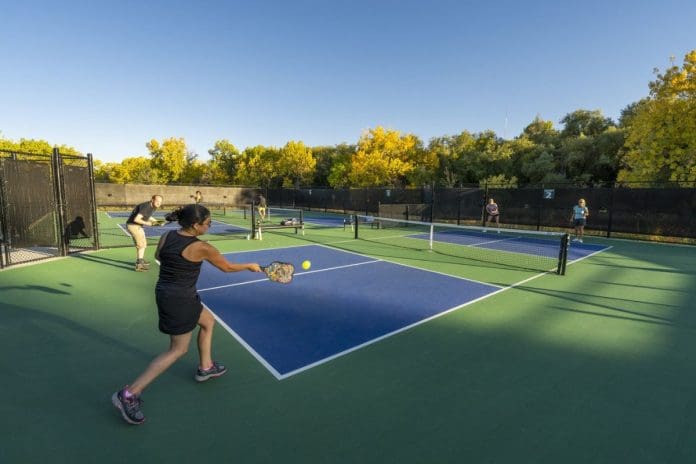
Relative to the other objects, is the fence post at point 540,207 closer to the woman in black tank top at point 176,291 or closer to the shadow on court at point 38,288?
the woman in black tank top at point 176,291

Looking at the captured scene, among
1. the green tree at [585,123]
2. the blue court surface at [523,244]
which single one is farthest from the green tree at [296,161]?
the blue court surface at [523,244]

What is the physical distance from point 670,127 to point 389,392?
71.9 feet

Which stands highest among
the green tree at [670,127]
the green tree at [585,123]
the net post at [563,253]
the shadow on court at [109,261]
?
the green tree at [585,123]

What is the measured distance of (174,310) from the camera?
123 inches

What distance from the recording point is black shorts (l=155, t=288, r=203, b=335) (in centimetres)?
313

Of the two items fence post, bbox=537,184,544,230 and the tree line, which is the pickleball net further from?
the tree line

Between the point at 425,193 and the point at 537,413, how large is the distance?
23591mm

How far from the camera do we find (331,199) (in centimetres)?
3381

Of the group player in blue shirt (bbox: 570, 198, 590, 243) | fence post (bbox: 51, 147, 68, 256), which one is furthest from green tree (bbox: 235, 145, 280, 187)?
player in blue shirt (bbox: 570, 198, 590, 243)

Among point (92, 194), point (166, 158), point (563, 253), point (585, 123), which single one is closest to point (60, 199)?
point (92, 194)

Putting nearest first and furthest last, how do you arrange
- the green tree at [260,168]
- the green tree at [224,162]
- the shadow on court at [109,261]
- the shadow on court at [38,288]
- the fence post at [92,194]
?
the shadow on court at [38,288] < the shadow on court at [109,261] < the fence post at [92,194] < the green tree at [260,168] < the green tree at [224,162]

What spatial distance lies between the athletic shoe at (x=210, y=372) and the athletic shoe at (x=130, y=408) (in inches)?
28.3

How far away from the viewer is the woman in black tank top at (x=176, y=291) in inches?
122

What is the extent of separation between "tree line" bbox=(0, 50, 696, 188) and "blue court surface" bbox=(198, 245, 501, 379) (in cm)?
1509
